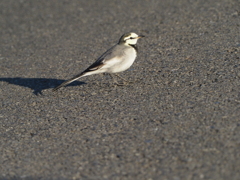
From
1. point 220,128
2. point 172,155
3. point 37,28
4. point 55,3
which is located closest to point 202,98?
point 220,128

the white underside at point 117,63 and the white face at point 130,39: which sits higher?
the white face at point 130,39

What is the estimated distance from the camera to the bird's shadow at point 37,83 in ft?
25.5

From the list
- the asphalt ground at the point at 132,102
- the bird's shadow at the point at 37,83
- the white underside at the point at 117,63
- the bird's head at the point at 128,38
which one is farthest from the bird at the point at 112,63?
the bird's shadow at the point at 37,83

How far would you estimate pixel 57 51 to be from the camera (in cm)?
1020

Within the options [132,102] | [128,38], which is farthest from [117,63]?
[132,102]

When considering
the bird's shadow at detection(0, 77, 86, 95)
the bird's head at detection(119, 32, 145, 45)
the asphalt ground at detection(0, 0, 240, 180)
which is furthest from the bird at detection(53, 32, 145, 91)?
the bird's shadow at detection(0, 77, 86, 95)

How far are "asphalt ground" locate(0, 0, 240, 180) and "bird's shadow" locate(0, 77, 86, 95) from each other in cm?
2

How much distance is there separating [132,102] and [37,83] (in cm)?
258

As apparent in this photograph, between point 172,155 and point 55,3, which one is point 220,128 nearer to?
point 172,155

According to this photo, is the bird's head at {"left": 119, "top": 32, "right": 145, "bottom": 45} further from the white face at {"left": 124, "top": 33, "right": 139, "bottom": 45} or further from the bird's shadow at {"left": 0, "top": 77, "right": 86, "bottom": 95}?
the bird's shadow at {"left": 0, "top": 77, "right": 86, "bottom": 95}

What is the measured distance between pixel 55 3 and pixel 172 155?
38.7 ft

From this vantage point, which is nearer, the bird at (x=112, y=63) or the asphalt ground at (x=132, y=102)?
the asphalt ground at (x=132, y=102)

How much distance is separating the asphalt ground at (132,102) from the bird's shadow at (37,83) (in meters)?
0.02

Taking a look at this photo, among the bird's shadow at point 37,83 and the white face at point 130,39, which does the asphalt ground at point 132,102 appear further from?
the white face at point 130,39
